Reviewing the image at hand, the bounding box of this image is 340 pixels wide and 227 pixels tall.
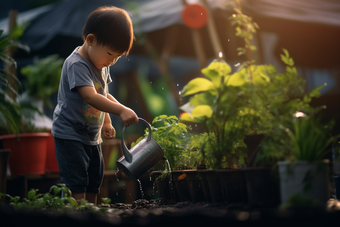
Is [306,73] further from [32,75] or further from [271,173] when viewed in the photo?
[271,173]

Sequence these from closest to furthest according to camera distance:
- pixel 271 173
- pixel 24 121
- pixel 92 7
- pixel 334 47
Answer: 1. pixel 271 173
2. pixel 24 121
3. pixel 92 7
4. pixel 334 47

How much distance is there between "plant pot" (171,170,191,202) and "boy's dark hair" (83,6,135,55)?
814mm

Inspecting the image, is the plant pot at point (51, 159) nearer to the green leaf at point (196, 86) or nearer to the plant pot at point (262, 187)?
the green leaf at point (196, 86)

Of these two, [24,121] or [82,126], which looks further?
[24,121]

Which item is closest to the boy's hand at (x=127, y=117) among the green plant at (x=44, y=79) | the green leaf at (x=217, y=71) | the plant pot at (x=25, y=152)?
the green leaf at (x=217, y=71)

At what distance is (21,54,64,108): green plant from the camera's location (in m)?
4.65

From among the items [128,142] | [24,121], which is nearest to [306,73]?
[128,142]

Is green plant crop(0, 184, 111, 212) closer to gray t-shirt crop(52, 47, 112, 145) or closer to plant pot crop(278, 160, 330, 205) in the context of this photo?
gray t-shirt crop(52, 47, 112, 145)

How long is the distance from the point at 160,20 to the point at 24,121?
1.92 m

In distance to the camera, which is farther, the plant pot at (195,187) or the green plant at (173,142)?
the green plant at (173,142)

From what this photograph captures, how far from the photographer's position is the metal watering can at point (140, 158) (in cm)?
195

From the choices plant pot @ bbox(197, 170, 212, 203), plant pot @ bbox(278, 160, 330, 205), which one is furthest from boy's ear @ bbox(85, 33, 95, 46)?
plant pot @ bbox(278, 160, 330, 205)

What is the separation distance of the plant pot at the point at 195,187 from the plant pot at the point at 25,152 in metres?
2.16

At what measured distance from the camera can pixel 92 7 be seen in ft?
15.2
